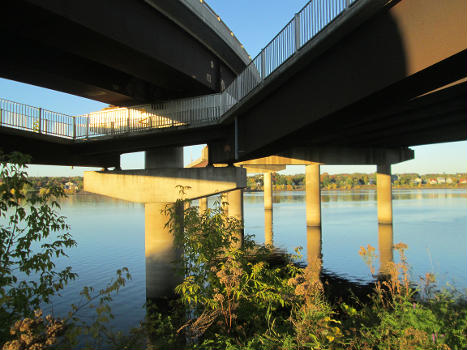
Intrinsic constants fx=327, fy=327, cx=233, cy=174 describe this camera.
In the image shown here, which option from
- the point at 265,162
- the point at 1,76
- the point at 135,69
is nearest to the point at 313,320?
the point at 135,69

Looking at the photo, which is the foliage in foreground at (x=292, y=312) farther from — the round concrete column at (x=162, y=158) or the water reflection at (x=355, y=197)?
the water reflection at (x=355, y=197)

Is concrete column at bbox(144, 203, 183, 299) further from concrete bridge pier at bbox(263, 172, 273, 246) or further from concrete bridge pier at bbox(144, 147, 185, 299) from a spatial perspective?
concrete bridge pier at bbox(263, 172, 273, 246)

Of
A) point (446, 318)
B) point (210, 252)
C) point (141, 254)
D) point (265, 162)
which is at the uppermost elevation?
point (265, 162)

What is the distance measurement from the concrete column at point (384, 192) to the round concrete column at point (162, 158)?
25.8 metres

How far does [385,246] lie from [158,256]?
20.4m

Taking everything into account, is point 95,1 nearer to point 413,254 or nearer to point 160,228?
point 160,228

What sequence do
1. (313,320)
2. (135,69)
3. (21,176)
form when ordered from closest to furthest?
1. (21,176)
2. (313,320)
3. (135,69)

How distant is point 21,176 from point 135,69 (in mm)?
9075

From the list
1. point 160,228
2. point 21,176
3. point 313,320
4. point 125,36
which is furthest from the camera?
point 160,228

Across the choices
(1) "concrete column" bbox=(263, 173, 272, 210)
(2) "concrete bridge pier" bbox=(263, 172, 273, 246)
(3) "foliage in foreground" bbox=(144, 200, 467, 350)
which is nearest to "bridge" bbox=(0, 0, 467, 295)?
(3) "foliage in foreground" bbox=(144, 200, 467, 350)

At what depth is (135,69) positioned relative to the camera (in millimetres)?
13320

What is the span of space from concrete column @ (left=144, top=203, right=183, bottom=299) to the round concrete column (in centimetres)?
278

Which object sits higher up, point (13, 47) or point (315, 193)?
point (13, 47)

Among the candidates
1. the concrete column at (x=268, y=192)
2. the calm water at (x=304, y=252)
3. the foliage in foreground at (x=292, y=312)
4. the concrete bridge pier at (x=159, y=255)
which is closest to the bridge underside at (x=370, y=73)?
the foliage in foreground at (x=292, y=312)
